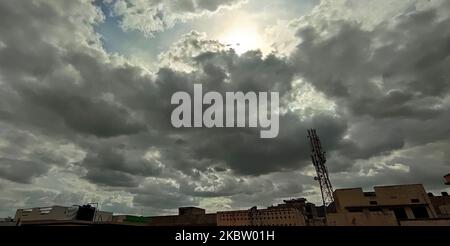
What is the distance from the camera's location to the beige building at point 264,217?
51688 millimetres

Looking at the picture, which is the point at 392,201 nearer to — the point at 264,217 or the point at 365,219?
the point at 365,219

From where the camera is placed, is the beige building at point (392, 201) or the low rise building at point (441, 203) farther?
the low rise building at point (441, 203)

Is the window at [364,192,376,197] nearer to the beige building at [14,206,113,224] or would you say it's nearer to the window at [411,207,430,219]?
the window at [411,207,430,219]

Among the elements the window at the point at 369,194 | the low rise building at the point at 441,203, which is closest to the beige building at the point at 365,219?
the window at the point at 369,194

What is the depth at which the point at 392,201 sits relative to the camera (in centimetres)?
4528

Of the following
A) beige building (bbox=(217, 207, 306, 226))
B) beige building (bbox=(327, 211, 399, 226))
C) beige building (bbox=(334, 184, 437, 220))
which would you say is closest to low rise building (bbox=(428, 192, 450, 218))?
beige building (bbox=(334, 184, 437, 220))

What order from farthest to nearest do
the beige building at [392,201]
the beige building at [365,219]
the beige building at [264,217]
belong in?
the beige building at [264,217], the beige building at [392,201], the beige building at [365,219]

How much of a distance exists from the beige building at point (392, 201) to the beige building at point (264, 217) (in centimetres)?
885

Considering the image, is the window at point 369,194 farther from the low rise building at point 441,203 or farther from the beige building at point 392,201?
the low rise building at point 441,203

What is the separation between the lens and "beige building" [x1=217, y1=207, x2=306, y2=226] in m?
51.7

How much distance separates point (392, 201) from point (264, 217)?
24781 millimetres
